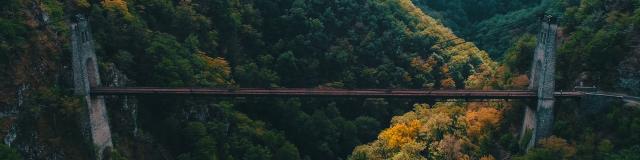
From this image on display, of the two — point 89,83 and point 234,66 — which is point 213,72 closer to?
point 234,66

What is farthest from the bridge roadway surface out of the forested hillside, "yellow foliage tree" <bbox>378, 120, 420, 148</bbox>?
"yellow foliage tree" <bbox>378, 120, 420, 148</bbox>

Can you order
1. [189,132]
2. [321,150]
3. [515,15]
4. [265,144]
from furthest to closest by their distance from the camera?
1. [515,15]
2. [321,150]
3. [265,144]
4. [189,132]

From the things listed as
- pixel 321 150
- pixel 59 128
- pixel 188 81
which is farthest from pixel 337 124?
pixel 59 128

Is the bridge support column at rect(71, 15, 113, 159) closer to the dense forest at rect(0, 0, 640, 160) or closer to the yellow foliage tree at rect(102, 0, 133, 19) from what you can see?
the dense forest at rect(0, 0, 640, 160)

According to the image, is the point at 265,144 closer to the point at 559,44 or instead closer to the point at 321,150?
the point at 321,150

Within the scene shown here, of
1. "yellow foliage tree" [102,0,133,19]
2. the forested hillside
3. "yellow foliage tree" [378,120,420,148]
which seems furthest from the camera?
"yellow foliage tree" [378,120,420,148]

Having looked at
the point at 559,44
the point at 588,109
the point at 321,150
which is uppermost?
the point at 559,44

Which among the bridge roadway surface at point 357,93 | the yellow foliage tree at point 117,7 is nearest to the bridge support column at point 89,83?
the bridge roadway surface at point 357,93

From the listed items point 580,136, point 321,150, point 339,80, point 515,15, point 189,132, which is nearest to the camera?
point 580,136
